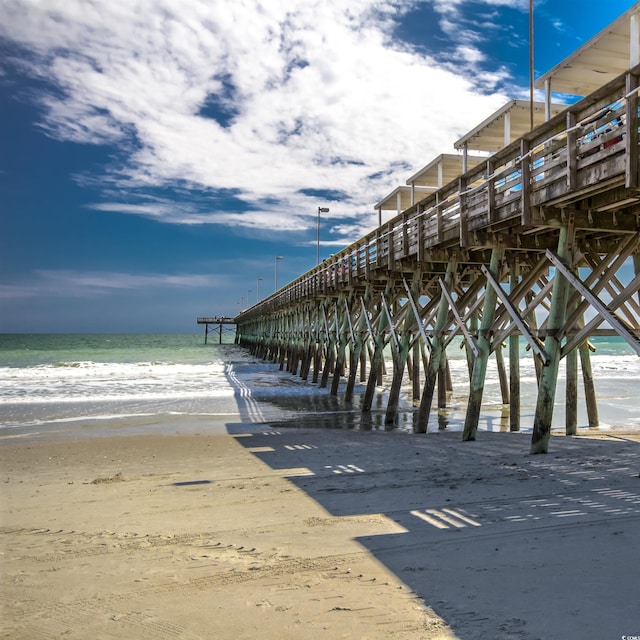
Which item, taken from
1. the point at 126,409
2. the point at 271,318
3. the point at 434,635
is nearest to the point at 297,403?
the point at 126,409

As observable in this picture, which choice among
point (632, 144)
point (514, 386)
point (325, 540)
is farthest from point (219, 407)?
point (632, 144)

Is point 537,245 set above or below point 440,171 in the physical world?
below

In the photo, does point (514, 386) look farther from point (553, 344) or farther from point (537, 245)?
point (553, 344)

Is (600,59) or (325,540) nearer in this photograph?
(325,540)

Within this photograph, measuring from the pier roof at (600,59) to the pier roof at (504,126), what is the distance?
178cm

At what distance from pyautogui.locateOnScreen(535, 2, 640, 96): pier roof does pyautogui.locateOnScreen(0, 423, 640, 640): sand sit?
21.4 feet

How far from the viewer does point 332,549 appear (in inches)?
170

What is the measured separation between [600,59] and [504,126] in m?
3.60

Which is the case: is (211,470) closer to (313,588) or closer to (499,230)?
(313,588)

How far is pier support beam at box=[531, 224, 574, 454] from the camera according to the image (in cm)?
766

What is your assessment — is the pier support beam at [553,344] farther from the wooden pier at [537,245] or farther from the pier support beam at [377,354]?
the pier support beam at [377,354]

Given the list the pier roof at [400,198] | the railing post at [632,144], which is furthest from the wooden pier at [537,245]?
the pier roof at [400,198]

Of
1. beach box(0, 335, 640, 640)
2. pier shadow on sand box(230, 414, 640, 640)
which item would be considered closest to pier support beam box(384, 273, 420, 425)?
beach box(0, 335, 640, 640)

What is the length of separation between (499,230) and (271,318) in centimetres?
3601
